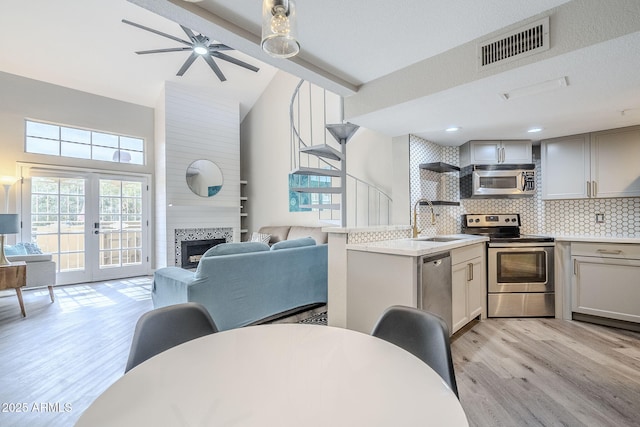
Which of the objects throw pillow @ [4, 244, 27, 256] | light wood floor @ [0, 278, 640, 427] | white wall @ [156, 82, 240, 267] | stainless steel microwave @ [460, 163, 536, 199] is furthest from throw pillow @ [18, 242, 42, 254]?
stainless steel microwave @ [460, 163, 536, 199]

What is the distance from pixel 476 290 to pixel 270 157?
466 centimetres

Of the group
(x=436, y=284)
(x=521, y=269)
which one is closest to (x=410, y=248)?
(x=436, y=284)

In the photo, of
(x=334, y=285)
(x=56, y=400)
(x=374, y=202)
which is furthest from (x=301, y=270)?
(x=56, y=400)

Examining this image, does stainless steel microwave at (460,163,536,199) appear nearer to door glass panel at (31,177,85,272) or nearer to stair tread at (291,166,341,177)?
stair tread at (291,166,341,177)

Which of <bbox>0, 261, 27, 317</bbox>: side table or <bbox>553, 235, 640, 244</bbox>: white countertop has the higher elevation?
<bbox>553, 235, 640, 244</bbox>: white countertop

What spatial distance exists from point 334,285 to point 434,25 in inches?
82.9

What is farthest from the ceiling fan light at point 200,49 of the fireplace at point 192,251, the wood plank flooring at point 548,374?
the wood plank flooring at point 548,374

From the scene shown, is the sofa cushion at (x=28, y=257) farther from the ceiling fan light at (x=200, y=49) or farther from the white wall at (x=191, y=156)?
the ceiling fan light at (x=200, y=49)

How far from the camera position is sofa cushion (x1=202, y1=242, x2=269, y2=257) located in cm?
264

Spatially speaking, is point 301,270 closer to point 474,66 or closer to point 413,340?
point 413,340

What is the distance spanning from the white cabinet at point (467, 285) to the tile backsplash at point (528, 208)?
2.02ft

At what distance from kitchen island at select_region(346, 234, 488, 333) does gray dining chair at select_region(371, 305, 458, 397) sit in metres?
0.93

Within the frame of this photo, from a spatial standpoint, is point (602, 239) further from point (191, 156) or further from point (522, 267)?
point (191, 156)

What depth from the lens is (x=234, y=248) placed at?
280cm
